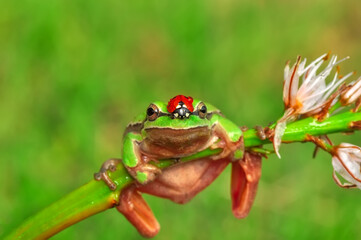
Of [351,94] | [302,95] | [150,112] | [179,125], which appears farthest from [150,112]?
[351,94]

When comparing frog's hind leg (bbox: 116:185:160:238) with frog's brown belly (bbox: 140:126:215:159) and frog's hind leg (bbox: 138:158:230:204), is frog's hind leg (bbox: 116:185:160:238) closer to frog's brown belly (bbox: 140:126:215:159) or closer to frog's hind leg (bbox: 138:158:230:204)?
frog's hind leg (bbox: 138:158:230:204)

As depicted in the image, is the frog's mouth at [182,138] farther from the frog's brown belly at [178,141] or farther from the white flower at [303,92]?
the white flower at [303,92]

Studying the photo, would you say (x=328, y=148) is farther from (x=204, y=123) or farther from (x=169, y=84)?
(x=169, y=84)

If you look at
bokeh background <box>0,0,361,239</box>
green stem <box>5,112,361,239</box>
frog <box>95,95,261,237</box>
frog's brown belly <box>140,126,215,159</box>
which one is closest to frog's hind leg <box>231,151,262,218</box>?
frog <box>95,95,261,237</box>

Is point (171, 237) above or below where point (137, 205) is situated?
below

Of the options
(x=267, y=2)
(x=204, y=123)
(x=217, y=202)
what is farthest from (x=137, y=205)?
(x=267, y=2)

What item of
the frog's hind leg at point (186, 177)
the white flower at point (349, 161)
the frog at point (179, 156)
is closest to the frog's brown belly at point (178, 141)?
the frog at point (179, 156)
